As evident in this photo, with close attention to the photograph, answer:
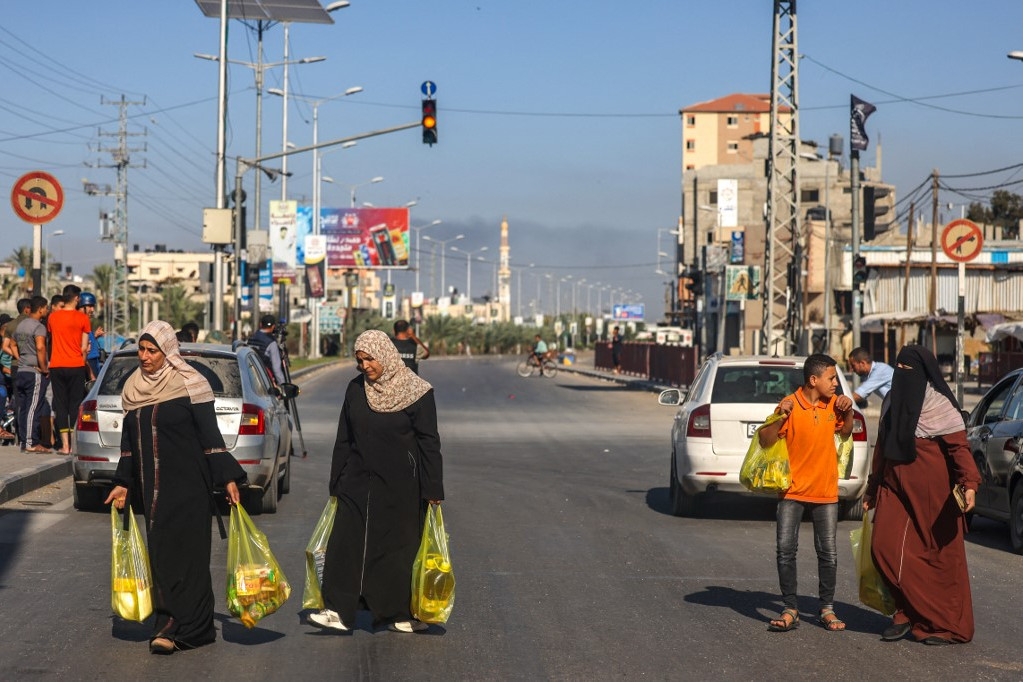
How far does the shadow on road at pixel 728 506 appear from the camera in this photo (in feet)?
43.0

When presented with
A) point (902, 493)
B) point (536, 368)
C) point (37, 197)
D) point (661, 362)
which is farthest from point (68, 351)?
point (536, 368)

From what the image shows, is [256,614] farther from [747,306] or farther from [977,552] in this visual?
[747,306]

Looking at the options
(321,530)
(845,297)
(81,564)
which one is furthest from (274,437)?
(845,297)

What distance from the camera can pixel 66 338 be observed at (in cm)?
1591

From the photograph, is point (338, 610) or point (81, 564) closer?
point (338, 610)

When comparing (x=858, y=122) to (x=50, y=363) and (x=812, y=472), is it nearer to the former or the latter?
(x=50, y=363)

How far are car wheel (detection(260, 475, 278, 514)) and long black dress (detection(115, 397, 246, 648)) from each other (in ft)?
18.0

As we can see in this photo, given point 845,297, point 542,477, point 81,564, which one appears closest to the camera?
point 81,564

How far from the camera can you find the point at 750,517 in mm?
13023

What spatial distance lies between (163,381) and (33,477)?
792 cm

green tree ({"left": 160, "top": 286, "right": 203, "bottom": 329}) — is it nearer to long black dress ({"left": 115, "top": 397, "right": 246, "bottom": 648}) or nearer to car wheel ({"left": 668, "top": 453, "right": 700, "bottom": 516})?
car wheel ({"left": 668, "top": 453, "right": 700, "bottom": 516})

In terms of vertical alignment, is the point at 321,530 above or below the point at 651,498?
above

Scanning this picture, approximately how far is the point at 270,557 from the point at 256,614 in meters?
0.29

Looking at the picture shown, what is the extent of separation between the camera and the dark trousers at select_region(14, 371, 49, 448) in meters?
16.4
